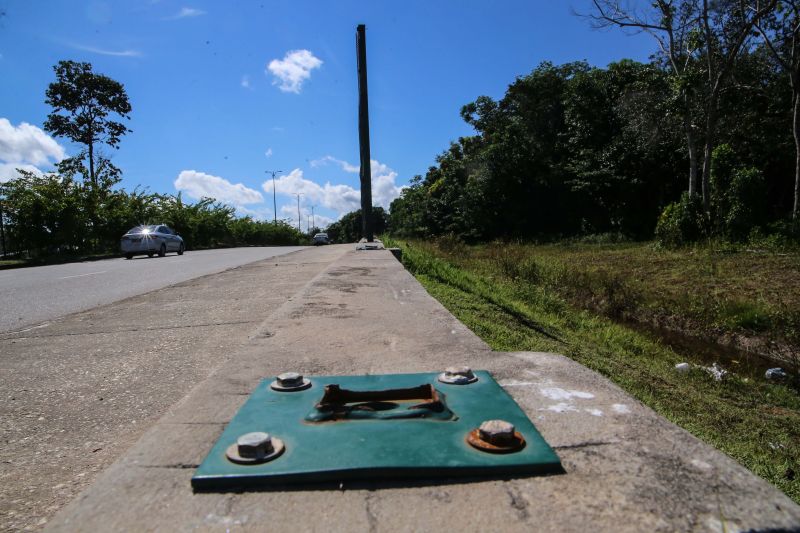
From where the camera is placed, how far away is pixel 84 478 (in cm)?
182

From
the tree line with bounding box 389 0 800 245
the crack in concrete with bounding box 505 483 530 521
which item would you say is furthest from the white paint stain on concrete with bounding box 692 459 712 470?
the tree line with bounding box 389 0 800 245

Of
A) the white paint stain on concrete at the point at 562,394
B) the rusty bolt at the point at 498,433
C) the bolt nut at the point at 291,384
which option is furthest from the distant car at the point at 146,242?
the rusty bolt at the point at 498,433

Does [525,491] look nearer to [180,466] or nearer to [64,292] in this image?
[180,466]

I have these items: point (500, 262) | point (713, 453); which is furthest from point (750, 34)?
point (713, 453)

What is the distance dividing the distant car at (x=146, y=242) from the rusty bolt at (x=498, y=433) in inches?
833

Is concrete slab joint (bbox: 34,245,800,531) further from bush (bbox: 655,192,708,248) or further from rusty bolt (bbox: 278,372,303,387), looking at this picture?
bush (bbox: 655,192,708,248)

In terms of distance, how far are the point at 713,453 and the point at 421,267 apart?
353 inches

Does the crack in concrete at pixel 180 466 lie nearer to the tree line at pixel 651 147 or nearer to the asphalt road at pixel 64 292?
the asphalt road at pixel 64 292

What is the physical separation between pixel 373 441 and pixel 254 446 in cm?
26

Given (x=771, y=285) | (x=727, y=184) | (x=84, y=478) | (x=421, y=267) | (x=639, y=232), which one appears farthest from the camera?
(x=639, y=232)

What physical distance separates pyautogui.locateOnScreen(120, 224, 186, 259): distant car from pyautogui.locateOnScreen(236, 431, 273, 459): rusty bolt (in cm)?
2095

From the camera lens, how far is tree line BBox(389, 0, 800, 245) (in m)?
16.3

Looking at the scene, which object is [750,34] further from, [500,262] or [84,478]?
[84,478]

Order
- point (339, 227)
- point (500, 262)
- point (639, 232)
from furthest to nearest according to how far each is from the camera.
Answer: point (339, 227) < point (639, 232) < point (500, 262)
